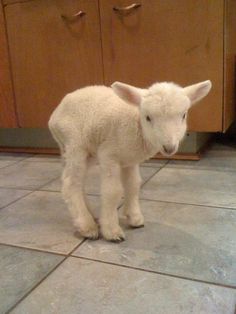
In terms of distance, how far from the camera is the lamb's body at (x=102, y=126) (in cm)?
104

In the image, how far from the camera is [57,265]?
3.22 ft

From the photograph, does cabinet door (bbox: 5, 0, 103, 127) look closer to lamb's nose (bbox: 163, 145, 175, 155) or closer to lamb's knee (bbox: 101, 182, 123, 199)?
lamb's knee (bbox: 101, 182, 123, 199)

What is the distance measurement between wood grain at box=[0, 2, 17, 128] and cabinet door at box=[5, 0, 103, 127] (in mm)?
41

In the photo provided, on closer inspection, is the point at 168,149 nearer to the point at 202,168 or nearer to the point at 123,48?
the point at 202,168

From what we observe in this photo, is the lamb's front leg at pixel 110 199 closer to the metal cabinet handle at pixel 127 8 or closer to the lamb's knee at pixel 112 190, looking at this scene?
the lamb's knee at pixel 112 190

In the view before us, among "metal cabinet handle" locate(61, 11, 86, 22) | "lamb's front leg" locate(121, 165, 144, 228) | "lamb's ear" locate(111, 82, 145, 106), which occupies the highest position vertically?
"metal cabinet handle" locate(61, 11, 86, 22)

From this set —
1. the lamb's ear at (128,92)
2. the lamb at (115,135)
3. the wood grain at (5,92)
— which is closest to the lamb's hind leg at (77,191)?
the lamb at (115,135)

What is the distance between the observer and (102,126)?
42.2 inches

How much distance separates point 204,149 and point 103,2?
3.09 ft

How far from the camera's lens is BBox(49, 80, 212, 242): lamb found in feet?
3.03

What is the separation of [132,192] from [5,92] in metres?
1.34

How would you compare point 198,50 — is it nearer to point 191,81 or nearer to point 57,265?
point 191,81

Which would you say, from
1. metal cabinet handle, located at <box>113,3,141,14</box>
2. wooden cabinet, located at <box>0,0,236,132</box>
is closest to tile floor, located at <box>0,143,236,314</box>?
wooden cabinet, located at <box>0,0,236,132</box>

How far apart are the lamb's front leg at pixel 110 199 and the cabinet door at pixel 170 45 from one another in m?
0.85
